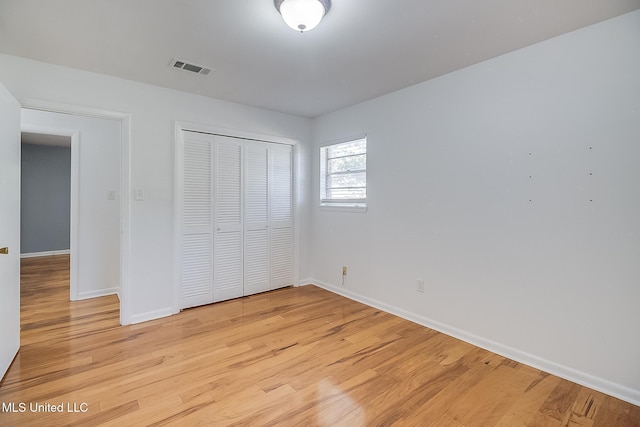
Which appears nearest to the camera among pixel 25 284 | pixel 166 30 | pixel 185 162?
pixel 166 30

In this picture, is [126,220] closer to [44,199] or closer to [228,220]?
[228,220]

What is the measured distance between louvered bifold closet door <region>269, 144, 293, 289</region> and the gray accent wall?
5.80 meters

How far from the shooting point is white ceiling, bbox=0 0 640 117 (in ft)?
6.11

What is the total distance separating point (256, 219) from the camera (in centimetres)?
399

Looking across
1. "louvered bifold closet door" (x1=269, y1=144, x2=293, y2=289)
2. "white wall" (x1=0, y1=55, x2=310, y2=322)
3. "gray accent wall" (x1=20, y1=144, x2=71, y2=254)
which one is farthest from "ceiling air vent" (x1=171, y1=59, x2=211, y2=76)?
"gray accent wall" (x1=20, y1=144, x2=71, y2=254)

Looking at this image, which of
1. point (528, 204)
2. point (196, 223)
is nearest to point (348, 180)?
point (196, 223)

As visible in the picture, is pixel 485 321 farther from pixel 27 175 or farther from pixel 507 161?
pixel 27 175

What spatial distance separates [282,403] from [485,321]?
1.81 m

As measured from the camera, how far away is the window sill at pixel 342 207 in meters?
3.71

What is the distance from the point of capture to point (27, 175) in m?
6.54

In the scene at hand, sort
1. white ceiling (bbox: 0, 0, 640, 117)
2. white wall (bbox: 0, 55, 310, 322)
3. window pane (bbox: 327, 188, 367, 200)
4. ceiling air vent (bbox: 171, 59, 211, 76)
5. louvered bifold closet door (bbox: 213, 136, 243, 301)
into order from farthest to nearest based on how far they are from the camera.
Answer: window pane (bbox: 327, 188, 367, 200) → louvered bifold closet door (bbox: 213, 136, 243, 301) → white wall (bbox: 0, 55, 310, 322) → ceiling air vent (bbox: 171, 59, 211, 76) → white ceiling (bbox: 0, 0, 640, 117)

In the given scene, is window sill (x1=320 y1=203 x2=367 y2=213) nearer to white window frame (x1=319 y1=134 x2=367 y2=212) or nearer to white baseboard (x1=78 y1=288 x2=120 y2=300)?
white window frame (x1=319 y1=134 x2=367 y2=212)

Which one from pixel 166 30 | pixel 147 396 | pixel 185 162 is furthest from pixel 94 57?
pixel 147 396

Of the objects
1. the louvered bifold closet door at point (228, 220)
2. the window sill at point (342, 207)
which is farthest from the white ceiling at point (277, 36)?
the window sill at point (342, 207)
